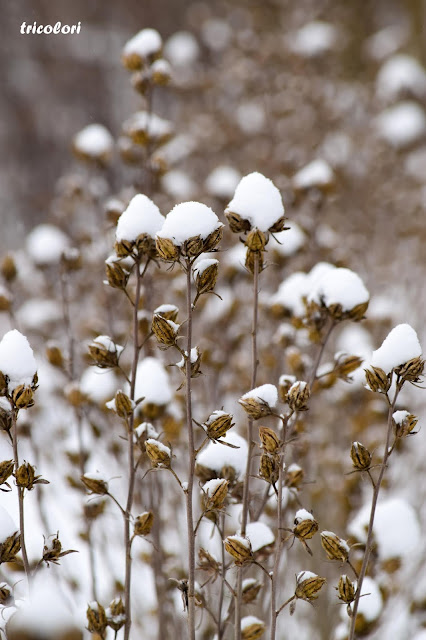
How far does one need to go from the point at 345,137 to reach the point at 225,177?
911 millimetres

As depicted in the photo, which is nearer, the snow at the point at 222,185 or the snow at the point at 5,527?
the snow at the point at 5,527

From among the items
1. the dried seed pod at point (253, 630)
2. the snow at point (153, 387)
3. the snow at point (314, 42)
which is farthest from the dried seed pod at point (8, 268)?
the snow at point (314, 42)

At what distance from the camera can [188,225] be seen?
2.00ft

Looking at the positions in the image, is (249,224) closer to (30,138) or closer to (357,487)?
(357,487)

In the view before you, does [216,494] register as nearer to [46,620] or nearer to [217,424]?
[217,424]

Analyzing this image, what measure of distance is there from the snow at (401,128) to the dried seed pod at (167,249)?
1578 millimetres

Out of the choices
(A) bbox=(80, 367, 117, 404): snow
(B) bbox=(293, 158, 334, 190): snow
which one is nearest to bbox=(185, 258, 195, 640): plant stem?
(A) bbox=(80, 367, 117, 404): snow

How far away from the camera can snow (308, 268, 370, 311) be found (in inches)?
29.8

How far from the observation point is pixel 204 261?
26.0 inches

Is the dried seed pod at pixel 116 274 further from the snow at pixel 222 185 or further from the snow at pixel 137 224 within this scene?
the snow at pixel 222 185

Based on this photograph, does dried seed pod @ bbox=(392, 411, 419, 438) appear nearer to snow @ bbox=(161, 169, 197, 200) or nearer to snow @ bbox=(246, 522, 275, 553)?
snow @ bbox=(246, 522, 275, 553)

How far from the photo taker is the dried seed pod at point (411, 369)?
63 cm

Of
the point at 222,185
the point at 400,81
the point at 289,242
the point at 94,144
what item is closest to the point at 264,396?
the point at 289,242

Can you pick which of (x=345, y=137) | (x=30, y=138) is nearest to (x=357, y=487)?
(x=345, y=137)
